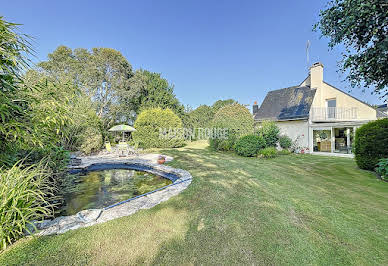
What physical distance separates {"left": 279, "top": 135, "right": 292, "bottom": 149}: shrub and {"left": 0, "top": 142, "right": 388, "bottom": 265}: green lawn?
9899 millimetres

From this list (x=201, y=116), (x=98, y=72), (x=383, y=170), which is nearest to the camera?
(x=383, y=170)

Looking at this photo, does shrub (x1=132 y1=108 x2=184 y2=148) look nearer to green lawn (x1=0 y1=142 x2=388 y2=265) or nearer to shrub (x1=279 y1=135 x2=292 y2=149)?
shrub (x1=279 y1=135 x2=292 y2=149)

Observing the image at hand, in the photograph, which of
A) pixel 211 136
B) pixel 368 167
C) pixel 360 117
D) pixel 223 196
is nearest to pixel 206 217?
pixel 223 196

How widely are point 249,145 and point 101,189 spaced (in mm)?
9159

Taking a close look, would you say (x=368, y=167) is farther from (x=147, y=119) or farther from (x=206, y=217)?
(x=147, y=119)

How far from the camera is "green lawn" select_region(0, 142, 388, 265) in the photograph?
2088mm

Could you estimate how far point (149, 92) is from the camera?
81.6ft

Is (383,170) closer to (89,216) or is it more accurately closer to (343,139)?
(343,139)

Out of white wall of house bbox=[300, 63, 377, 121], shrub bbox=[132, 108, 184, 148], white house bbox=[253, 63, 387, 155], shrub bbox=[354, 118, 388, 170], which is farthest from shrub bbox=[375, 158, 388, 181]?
shrub bbox=[132, 108, 184, 148]

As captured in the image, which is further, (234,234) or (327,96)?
(327,96)

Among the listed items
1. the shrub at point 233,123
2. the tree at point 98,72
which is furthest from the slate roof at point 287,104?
the tree at point 98,72

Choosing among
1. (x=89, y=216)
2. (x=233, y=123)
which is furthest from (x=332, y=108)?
(x=89, y=216)

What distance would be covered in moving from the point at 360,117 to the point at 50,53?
3192 cm

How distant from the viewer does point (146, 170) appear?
7.97 metres
